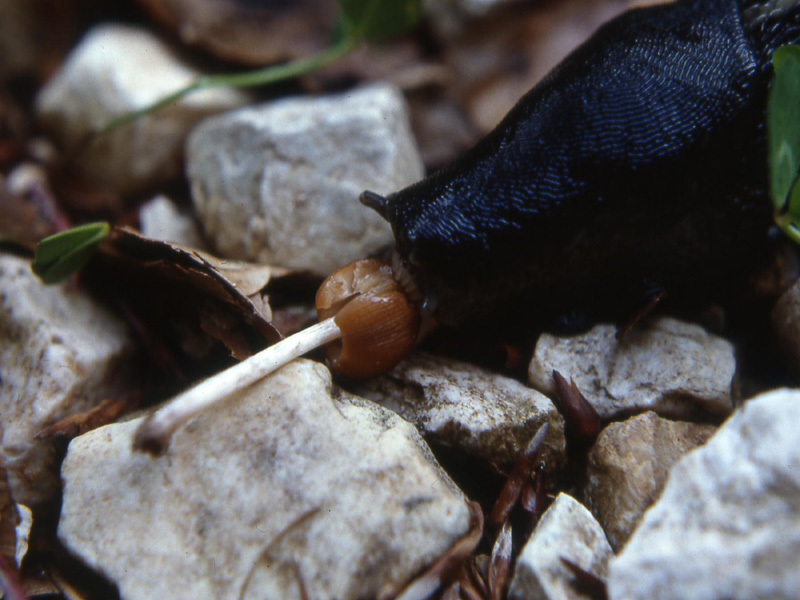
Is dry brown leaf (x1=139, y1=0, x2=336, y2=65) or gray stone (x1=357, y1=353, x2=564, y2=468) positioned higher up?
dry brown leaf (x1=139, y1=0, x2=336, y2=65)

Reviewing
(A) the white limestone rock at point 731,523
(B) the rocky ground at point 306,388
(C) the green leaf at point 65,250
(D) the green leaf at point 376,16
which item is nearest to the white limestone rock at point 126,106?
(B) the rocky ground at point 306,388

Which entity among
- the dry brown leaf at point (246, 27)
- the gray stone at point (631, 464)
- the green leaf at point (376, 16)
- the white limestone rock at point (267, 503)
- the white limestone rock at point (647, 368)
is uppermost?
the green leaf at point (376, 16)

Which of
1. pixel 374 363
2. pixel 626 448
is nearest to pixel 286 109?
pixel 374 363

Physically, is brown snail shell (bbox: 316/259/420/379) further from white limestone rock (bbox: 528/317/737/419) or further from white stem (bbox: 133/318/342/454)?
white limestone rock (bbox: 528/317/737/419)

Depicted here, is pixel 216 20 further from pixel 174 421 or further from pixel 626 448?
pixel 626 448

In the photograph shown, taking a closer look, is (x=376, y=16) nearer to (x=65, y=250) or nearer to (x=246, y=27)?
(x=246, y=27)

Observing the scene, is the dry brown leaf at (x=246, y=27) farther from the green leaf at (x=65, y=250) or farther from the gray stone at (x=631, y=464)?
the gray stone at (x=631, y=464)

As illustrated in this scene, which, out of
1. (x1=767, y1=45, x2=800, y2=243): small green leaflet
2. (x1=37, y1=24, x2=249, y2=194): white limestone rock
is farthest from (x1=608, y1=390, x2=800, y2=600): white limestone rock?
(x1=37, y1=24, x2=249, y2=194): white limestone rock
